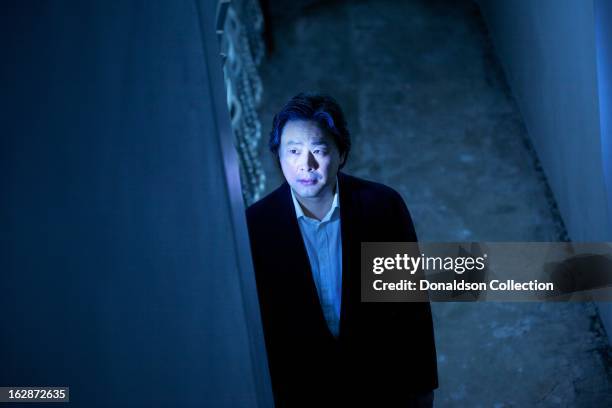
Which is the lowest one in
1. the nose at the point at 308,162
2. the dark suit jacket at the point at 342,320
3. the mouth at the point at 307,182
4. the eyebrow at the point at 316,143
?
the dark suit jacket at the point at 342,320

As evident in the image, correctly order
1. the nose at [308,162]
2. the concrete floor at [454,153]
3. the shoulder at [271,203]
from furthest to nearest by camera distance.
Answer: the concrete floor at [454,153] < the shoulder at [271,203] < the nose at [308,162]

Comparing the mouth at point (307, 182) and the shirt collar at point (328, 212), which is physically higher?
the mouth at point (307, 182)

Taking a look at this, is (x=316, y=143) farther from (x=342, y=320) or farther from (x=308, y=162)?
(x=342, y=320)

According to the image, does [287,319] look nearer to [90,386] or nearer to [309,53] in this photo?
[90,386]

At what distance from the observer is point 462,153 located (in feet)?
14.1

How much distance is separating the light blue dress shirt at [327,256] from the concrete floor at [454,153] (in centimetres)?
106

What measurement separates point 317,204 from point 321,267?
0.48ft

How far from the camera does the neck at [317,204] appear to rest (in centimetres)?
213

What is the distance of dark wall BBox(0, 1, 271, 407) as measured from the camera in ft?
4.89

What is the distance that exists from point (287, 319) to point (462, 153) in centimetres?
237

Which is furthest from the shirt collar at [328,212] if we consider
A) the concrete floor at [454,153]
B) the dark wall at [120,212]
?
the concrete floor at [454,153]

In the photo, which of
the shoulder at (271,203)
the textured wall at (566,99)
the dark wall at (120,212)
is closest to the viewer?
the dark wall at (120,212)

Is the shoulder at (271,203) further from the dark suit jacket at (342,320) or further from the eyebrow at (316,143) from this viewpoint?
the eyebrow at (316,143)

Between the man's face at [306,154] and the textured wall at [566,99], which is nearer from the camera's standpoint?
the man's face at [306,154]
